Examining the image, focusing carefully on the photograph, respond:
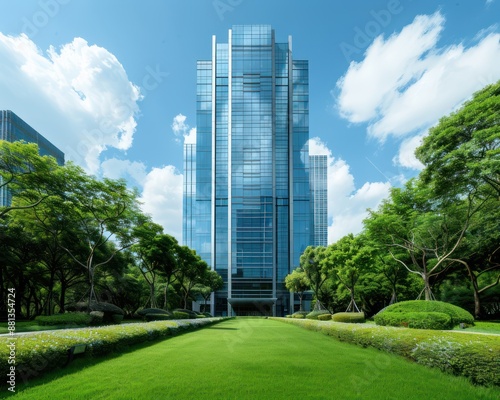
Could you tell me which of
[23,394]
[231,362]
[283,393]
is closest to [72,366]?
[23,394]

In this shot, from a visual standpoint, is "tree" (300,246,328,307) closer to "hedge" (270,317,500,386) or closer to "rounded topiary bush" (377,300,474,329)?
"rounded topiary bush" (377,300,474,329)

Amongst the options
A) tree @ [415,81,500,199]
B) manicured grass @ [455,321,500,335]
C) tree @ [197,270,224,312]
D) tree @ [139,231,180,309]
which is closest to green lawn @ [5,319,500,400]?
manicured grass @ [455,321,500,335]

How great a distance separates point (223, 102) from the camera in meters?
69.2

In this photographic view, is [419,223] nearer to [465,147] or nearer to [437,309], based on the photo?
[437,309]

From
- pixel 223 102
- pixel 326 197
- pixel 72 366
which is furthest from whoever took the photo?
pixel 326 197

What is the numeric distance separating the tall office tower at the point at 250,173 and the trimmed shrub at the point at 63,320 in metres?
44.8

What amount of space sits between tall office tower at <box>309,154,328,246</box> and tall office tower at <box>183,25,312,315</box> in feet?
38.0

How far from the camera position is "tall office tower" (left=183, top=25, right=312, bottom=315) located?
6438cm

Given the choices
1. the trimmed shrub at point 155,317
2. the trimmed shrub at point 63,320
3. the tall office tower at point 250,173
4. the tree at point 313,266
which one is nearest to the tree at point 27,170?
the trimmed shrub at point 63,320

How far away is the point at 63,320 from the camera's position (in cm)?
1847

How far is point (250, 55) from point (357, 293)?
52338 millimetres

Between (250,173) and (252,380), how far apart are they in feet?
200

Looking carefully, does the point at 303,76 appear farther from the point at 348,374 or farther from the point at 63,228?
the point at 348,374

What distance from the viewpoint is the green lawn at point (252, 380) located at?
17.9ft
